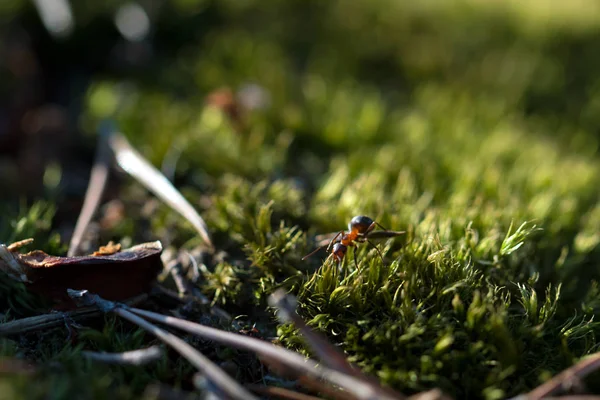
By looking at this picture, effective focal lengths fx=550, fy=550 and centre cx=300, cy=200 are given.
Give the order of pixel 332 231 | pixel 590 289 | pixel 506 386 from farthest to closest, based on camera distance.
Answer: pixel 332 231, pixel 590 289, pixel 506 386

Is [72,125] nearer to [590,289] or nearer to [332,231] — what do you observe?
[332,231]

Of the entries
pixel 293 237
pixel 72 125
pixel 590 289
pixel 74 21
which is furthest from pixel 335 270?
pixel 74 21

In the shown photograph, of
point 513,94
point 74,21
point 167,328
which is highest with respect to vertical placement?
point 74,21

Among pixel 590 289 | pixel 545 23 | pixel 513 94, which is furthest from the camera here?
pixel 545 23

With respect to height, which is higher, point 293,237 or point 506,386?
point 293,237

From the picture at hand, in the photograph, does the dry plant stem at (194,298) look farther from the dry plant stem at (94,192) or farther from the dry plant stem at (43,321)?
the dry plant stem at (94,192)

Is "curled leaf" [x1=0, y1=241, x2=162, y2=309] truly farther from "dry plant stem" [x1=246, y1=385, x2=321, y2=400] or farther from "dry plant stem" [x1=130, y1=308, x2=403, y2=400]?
"dry plant stem" [x1=246, y1=385, x2=321, y2=400]
